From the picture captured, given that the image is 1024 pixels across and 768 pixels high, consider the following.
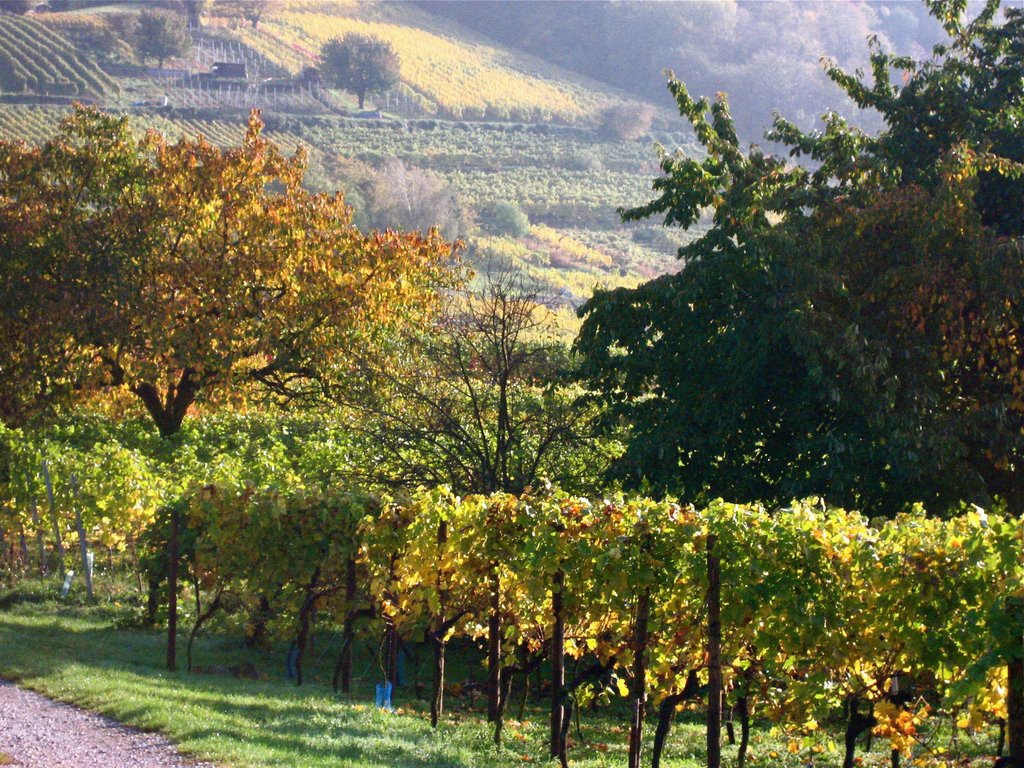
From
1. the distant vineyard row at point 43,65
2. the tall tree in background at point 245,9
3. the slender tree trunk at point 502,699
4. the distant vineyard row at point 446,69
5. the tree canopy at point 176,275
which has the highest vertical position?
the tall tree in background at point 245,9

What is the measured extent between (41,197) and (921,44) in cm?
13143

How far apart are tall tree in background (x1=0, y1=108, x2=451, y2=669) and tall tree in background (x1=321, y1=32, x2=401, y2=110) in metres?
97.1

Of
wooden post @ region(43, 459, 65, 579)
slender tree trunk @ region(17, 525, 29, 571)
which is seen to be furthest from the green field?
slender tree trunk @ region(17, 525, 29, 571)

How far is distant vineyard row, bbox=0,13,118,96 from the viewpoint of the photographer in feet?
298

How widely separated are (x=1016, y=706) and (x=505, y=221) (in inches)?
3040

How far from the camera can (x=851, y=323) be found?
1278 cm

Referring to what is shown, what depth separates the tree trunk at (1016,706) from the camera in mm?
5789

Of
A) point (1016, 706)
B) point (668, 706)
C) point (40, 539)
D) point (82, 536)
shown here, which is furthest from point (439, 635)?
point (40, 539)

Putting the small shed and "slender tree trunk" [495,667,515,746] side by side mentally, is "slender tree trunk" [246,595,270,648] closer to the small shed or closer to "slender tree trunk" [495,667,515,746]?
"slender tree trunk" [495,667,515,746]

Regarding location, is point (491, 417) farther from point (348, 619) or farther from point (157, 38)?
point (157, 38)

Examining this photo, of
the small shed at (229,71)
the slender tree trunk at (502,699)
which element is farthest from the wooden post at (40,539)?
the small shed at (229,71)

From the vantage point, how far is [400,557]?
9.78m

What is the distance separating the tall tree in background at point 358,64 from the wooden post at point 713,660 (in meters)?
115

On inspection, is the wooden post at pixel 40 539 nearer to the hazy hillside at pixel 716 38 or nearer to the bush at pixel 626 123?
the bush at pixel 626 123
